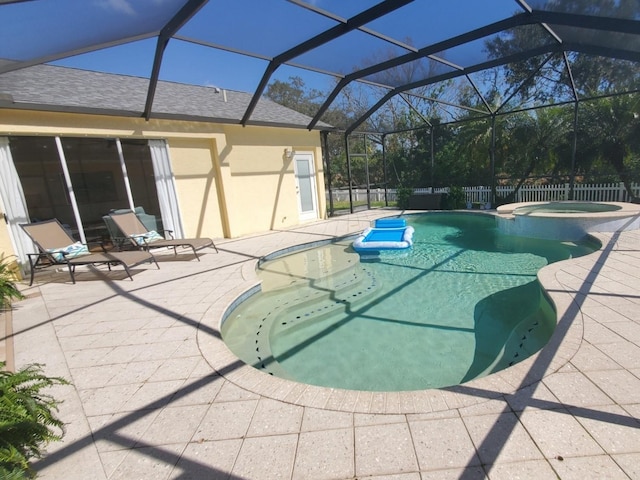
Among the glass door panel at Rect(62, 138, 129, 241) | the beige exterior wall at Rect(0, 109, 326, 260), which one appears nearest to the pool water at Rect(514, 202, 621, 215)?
the beige exterior wall at Rect(0, 109, 326, 260)

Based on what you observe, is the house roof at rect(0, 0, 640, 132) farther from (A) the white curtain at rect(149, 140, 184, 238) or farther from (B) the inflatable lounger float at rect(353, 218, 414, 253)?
(B) the inflatable lounger float at rect(353, 218, 414, 253)

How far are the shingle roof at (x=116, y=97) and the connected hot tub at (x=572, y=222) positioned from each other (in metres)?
7.41

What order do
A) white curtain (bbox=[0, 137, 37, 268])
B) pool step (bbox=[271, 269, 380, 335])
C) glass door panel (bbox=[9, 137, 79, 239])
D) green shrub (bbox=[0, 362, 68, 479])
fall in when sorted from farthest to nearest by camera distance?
glass door panel (bbox=[9, 137, 79, 239])
white curtain (bbox=[0, 137, 37, 268])
pool step (bbox=[271, 269, 380, 335])
green shrub (bbox=[0, 362, 68, 479])

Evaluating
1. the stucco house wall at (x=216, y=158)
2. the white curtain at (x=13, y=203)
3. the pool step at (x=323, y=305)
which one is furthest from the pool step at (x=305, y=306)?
the white curtain at (x=13, y=203)

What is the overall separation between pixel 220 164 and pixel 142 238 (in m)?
3.31

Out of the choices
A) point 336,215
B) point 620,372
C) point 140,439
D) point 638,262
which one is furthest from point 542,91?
point 140,439

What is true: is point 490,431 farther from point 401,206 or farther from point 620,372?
point 401,206

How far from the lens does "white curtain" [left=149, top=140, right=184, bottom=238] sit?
8.68 metres

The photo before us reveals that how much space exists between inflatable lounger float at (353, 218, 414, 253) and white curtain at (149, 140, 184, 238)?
509 cm

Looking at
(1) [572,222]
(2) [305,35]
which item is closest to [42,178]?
(2) [305,35]

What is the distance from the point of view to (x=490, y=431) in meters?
2.01

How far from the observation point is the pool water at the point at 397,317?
11.8ft

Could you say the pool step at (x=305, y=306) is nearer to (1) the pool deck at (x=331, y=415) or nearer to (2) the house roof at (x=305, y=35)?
(1) the pool deck at (x=331, y=415)

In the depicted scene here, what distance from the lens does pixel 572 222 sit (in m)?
7.84
